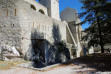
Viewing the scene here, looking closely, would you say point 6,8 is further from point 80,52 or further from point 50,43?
point 80,52

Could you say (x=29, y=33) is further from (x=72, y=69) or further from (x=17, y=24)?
(x=72, y=69)

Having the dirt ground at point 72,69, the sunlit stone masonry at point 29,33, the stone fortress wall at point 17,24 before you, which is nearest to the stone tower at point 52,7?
Result: the sunlit stone masonry at point 29,33

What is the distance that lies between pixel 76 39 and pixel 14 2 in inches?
446

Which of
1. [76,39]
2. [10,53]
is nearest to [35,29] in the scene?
[10,53]

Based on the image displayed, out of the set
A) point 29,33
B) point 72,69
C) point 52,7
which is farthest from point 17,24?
point 52,7

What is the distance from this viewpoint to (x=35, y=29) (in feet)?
33.3

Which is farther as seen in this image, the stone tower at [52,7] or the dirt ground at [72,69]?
the stone tower at [52,7]

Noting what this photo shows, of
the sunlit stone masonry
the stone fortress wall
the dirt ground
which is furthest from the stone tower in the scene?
the dirt ground

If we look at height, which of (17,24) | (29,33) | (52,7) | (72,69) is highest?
(52,7)

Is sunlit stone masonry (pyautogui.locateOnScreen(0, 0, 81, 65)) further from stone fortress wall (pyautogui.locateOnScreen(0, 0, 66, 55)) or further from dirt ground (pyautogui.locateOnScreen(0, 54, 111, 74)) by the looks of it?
dirt ground (pyautogui.locateOnScreen(0, 54, 111, 74))

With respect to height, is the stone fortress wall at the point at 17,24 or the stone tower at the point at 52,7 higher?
the stone tower at the point at 52,7

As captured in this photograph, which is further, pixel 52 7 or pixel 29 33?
pixel 52 7

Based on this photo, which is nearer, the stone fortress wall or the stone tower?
the stone fortress wall

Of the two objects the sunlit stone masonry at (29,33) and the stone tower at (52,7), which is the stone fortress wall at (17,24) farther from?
the stone tower at (52,7)
